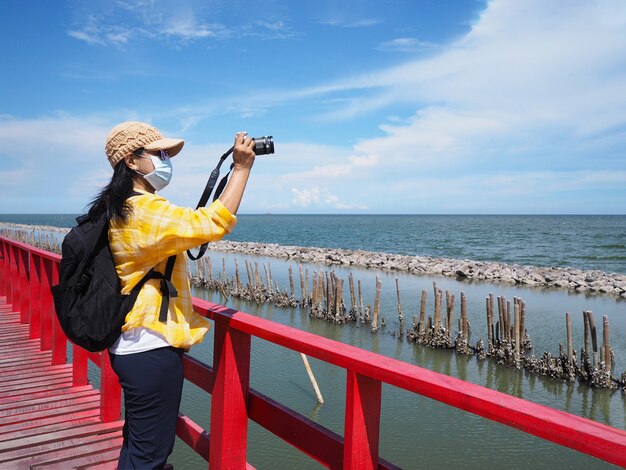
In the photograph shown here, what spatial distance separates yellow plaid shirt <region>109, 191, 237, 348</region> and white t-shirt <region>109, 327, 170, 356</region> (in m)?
0.03

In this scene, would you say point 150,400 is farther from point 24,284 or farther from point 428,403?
point 428,403

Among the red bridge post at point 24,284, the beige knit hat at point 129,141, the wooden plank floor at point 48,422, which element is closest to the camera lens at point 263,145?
the beige knit hat at point 129,141

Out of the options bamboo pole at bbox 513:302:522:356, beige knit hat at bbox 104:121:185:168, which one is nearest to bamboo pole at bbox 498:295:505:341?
bamboo pole at bbox 513:302:522:356

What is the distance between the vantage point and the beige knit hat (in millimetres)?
1842

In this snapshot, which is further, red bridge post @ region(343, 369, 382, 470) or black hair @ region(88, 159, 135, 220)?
black hair @ region(88, 159, 135, 220)

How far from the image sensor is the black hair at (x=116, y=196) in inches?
68.1

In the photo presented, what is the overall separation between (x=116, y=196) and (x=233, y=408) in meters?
1.03

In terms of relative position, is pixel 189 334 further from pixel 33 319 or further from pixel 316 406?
pixel 316 406

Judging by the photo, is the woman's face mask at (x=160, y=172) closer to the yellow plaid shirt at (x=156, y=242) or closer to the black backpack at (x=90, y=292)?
the yellow plaid shirt at (x=156, y=242)

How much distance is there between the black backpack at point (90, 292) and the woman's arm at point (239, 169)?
47 cm

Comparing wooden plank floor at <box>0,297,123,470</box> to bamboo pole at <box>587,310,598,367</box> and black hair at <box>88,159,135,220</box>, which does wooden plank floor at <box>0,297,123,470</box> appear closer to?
black hair at <box>88,159,135,220</box>

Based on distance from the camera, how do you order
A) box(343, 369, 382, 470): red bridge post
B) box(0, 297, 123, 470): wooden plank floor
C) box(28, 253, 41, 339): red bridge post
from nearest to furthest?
box(343, 369, 382, 470): red bridge post, box(0, 297, 123, 470): wooden plank floor, box(28, 253, 41, 339): red bridge post

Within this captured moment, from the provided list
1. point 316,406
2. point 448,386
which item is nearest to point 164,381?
point 448,386

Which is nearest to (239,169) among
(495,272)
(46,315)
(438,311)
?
(46,315)
